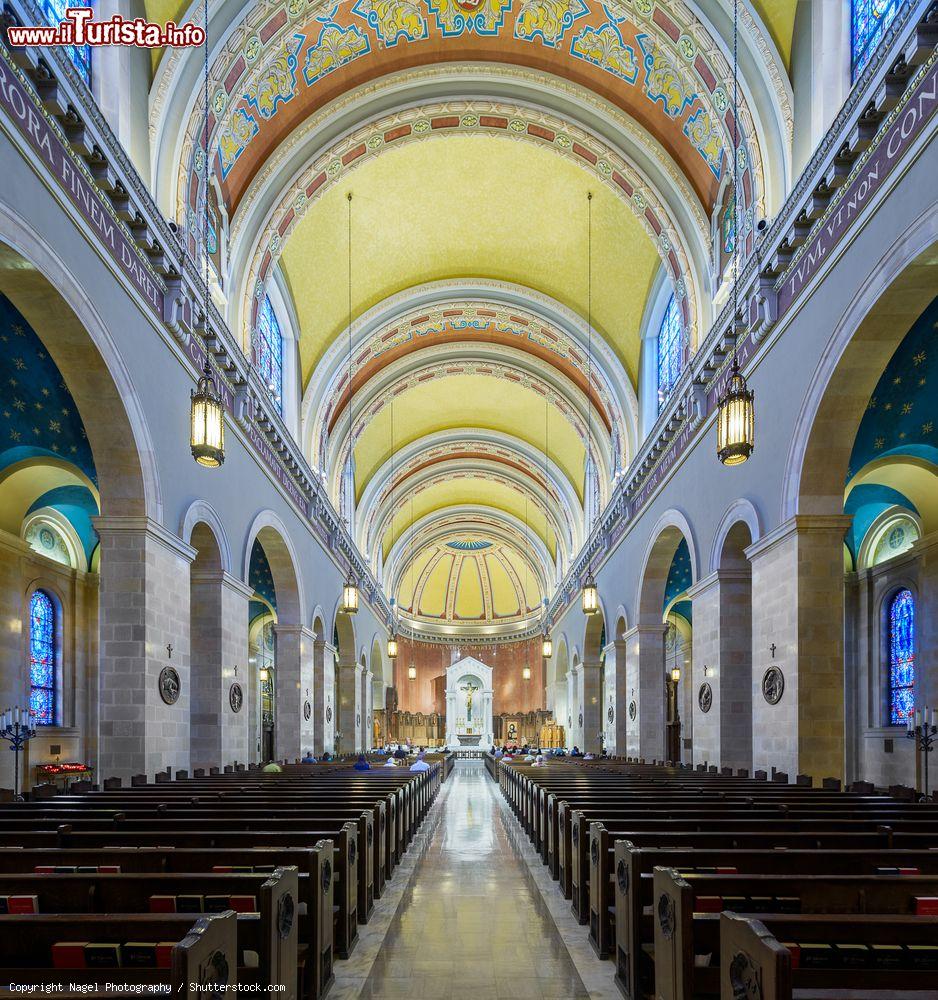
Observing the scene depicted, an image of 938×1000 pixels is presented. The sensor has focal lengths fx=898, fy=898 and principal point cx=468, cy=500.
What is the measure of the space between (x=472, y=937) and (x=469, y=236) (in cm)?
1617

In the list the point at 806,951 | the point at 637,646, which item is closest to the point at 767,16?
the point at 806,951

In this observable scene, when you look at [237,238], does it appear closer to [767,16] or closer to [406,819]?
[767,16]

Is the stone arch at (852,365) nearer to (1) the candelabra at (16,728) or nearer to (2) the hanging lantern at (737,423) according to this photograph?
(2) the hanging lantern at (737,423)

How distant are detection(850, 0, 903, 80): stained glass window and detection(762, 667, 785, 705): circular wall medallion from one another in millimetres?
6256

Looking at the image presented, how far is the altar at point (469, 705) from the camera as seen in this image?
43.8m

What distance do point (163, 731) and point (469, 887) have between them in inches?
171

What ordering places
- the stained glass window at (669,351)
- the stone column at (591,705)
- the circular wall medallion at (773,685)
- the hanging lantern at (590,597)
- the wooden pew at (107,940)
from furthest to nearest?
the stone column at (591,705), the hanging lantern at (590,597), the stained glass window at (669,351), the circular wall medallion at (773,685), the wooden pew at (107,940)

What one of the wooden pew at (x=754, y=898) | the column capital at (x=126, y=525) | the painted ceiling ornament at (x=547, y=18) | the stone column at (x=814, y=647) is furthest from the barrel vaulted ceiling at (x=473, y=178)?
the wooden pew at (x=754, y=898)

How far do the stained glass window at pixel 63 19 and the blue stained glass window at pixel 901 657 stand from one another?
13.6 m

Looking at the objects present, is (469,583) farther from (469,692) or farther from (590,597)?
(590,597)

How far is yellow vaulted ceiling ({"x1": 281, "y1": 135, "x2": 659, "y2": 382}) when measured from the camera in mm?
16875

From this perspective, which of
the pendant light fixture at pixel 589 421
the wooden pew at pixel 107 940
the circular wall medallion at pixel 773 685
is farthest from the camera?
the pendant light fixture at pixel 589 421

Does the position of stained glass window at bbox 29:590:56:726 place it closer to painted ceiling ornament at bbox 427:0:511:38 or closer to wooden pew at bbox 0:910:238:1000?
painted ceiling ornament at bbox 427:0:511:38

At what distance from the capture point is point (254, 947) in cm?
343
